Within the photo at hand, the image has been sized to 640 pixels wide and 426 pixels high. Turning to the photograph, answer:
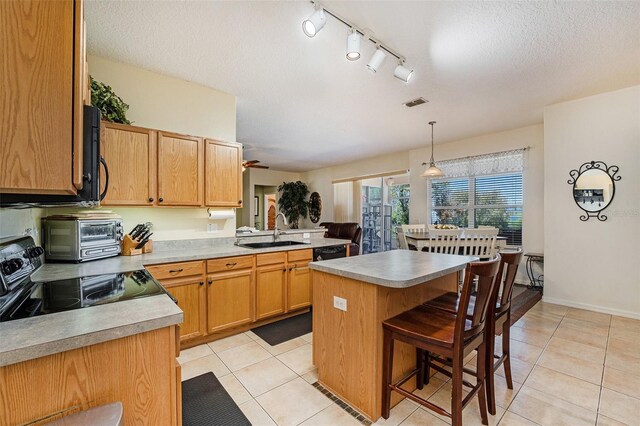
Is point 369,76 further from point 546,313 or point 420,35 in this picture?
point 546,313

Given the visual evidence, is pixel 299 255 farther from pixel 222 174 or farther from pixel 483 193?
pixel 483 193

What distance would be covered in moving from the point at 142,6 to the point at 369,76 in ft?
6.49

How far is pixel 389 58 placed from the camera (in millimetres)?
2520

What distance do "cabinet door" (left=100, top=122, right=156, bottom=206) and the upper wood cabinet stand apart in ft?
5.87

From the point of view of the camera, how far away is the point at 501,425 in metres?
1.64

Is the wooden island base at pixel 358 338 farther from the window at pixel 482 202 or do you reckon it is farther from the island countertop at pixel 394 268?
the window at pixel 482 202

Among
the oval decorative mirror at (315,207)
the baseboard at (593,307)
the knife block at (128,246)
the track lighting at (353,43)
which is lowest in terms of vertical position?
the baseboard at (593,307)

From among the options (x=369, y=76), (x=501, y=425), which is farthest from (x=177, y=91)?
(x=501, y=425)

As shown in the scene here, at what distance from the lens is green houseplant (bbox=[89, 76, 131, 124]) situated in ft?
7.46

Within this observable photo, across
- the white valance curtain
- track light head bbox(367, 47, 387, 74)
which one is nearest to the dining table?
the white valance curtain

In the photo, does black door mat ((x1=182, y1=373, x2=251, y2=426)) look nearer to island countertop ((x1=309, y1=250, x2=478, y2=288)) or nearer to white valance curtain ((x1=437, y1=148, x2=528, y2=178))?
island countertop ((x1=309, y1=250, x2=478, y2=288))

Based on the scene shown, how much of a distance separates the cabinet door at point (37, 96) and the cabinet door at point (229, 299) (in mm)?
1974

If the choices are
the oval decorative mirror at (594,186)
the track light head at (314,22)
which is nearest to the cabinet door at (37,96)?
the track light head at (314,22)

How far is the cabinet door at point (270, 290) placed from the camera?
2980 mm
